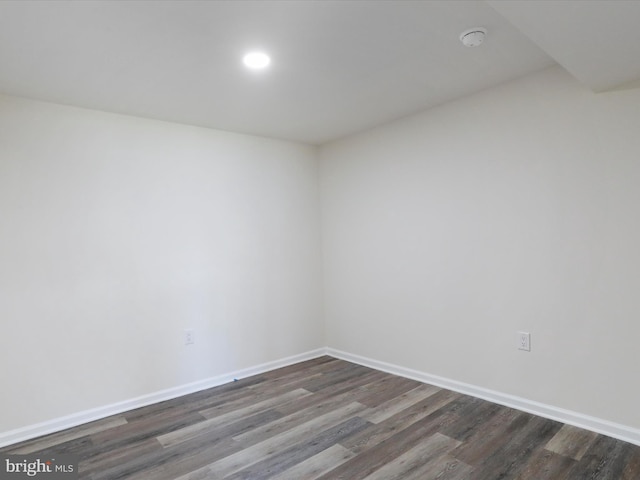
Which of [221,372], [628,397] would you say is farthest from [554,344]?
[221,372]

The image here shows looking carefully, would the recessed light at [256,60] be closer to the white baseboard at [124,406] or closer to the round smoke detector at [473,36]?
the round smoke detector at [473,36]

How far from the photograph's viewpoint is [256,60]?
218 centimetres

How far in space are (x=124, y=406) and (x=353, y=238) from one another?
7.97ft

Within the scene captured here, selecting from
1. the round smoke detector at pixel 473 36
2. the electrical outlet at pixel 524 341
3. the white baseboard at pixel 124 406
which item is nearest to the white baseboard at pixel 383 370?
the white baseboard at pixel 124 406

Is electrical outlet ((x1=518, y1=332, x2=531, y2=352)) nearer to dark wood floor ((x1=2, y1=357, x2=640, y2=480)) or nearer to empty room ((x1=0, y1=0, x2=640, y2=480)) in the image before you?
empty room ((x1=0, y1=0, x2=640, y2=480))

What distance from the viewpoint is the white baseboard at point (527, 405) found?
221cm

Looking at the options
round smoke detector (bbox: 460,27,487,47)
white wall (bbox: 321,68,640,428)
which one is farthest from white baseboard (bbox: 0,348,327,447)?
A: round smoke detector (bbox: 460,27,487,47)

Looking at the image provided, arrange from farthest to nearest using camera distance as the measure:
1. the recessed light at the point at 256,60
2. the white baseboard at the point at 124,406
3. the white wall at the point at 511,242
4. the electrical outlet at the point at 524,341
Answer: the electrical outlet at the point at 524,341
the white baseboard at the point at 124,406
the white wall at the point at 511,242
the recessed light at the point at 256,60

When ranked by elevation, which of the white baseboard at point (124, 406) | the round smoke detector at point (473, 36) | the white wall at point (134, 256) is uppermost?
the round smoke detector at point (473, 36)

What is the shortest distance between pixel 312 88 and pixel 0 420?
9.72 ft

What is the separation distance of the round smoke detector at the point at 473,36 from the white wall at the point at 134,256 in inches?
86.4

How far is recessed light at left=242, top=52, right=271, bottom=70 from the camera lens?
212cm

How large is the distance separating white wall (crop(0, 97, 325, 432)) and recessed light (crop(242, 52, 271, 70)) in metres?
1.26

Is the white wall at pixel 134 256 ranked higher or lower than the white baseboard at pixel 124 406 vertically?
higher
